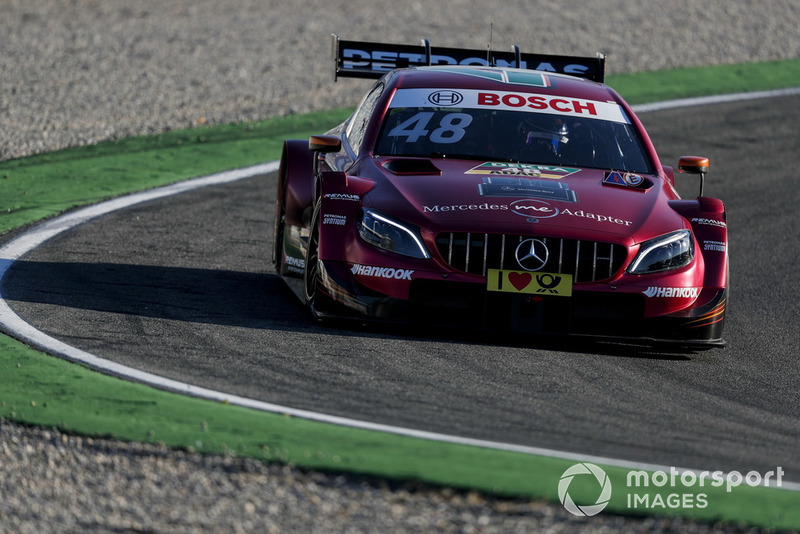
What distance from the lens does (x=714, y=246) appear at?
24.6 ft

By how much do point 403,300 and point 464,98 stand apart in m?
1.93

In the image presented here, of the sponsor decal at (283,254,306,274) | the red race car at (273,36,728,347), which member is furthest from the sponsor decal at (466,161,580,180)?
the sponsor decal at (283,254,306,274)

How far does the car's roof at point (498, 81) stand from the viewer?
877 cm

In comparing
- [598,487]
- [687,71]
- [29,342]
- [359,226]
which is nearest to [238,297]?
[359,226]

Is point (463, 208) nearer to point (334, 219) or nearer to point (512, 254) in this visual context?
point (512, 254)

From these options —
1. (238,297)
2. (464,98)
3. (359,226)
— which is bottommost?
(238,297)

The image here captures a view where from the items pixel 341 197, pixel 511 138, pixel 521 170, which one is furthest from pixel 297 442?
pixel 511 138

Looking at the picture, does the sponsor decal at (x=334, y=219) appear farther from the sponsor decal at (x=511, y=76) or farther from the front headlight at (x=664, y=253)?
the sponsor decal at (x=511, y=76)

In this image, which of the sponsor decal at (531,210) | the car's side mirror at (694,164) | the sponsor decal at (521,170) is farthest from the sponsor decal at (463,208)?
the car's side mirror at (694,164)

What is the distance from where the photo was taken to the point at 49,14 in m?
20.5

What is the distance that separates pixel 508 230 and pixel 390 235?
0.62 meters

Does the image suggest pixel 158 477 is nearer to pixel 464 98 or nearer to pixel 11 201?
pixel 464 98

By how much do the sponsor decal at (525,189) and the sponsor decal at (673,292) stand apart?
668mm

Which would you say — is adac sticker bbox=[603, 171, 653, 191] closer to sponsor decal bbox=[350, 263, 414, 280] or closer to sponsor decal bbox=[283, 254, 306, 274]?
sponsor decal bbox=[350, 263, 414, 280]
